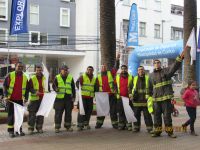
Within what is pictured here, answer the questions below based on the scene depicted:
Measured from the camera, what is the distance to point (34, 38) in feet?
154

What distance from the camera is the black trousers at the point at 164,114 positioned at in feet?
39.1

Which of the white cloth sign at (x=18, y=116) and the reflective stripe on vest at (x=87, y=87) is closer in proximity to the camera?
the white cloth sign at (x=18, y=116)

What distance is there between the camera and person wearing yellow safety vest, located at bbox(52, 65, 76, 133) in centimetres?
1291

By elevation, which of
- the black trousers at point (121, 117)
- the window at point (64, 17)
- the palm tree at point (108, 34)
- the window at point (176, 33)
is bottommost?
the black trousers at point (121, 117)

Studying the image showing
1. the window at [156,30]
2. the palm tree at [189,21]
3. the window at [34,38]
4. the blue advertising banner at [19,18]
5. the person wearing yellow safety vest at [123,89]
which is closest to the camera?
the person wearing yellow safety vest at [123,89]

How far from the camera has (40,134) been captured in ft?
40.9

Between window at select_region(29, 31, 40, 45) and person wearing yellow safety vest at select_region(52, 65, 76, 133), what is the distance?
111 feet

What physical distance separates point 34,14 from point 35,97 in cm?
3530

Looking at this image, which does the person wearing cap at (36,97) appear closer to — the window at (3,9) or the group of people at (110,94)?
the group of people at (110,94)

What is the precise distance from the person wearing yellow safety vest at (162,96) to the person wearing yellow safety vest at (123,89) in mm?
1072

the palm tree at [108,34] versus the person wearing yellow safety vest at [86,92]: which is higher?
the palm tree at [108,34]

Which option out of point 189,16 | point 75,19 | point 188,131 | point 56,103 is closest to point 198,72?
point 189,16

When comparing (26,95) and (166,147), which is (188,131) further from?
(26,95)

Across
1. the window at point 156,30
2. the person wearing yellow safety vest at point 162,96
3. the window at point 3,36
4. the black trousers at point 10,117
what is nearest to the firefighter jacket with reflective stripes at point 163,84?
the person wearing yellow safety vest at point 162,96
